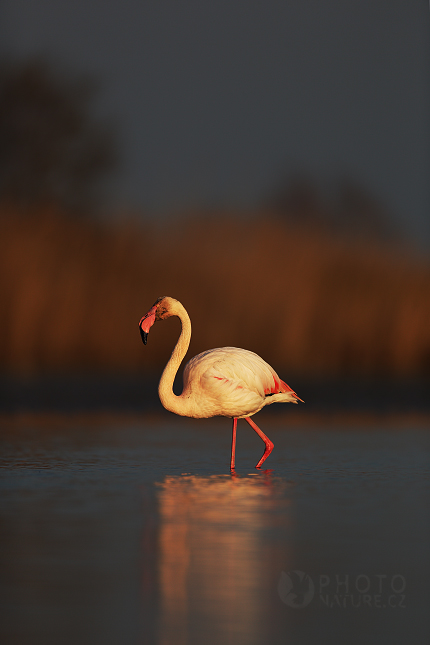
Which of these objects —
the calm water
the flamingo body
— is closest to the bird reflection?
the calm water

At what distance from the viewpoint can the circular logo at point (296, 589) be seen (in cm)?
411

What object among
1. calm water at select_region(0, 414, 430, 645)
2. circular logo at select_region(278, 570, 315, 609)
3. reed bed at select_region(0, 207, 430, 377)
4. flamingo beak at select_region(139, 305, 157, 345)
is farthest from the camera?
reed bed at select_region(0, 207, 430, 377)

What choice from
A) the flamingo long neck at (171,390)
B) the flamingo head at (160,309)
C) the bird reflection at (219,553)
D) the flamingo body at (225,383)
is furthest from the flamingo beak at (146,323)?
the bird reflection at (219,553)

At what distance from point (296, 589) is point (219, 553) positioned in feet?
2.29

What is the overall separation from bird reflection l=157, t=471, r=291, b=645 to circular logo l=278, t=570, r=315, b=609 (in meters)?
0.06

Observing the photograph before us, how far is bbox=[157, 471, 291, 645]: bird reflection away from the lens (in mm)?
3828

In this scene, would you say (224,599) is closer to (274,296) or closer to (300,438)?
(300,438)

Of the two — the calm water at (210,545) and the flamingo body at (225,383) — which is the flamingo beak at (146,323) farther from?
the calm water at (210,545)

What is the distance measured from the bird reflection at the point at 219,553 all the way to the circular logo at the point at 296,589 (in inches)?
2.2

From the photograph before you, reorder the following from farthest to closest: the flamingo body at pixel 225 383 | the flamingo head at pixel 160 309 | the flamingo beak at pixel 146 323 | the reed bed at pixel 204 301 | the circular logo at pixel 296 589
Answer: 1. the reed bed at pixel 204 301
2. the flamingo head at pixel 160 309
3. the flamingo beak at pixel 146 323
4. the flamingo body at pixel 225 383
5. the circular logo at pixel 296 589

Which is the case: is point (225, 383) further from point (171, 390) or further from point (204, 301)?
point (204, 301)

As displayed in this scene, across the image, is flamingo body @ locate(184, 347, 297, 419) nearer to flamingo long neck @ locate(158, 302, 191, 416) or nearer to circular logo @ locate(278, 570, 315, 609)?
flamingo long neck @ locate(158, 302, 191, 416)

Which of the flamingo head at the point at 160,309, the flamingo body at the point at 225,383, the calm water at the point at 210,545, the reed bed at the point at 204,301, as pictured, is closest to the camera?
the calm water at the point at 210,545

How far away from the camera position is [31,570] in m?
4.58
